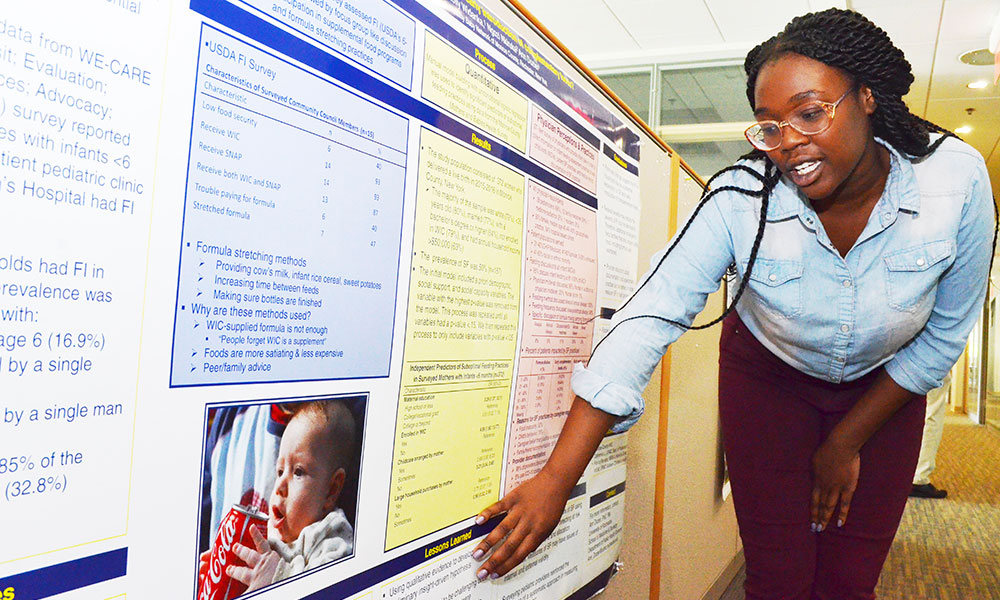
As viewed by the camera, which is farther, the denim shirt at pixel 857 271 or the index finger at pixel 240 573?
the denim shirt at pixel 857 271

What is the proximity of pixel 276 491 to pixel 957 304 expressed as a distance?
98cm

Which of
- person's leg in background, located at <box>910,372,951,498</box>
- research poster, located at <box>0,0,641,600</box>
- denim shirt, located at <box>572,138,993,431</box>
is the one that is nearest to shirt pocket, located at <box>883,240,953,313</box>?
denim shirt, located at <box>572,138,993,431</box>

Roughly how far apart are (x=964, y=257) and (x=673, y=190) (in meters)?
0.64

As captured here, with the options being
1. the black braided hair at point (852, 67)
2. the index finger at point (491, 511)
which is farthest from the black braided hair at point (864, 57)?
the index finger at point (491, 511)

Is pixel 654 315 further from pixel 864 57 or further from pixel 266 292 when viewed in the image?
pixel 266 292

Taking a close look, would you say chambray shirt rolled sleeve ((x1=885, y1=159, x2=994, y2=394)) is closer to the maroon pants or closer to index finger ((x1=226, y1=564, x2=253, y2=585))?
the maroon pants

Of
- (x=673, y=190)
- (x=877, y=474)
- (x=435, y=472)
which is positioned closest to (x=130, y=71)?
(x=435, y=472)

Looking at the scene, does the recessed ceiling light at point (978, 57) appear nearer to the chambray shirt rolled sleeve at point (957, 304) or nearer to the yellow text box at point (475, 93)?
the chambray shirt rolled sleeve at point (957, 304)

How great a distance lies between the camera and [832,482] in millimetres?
1115

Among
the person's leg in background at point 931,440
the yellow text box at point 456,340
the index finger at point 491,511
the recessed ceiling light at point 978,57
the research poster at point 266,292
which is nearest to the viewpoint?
the research poster at point 266,292

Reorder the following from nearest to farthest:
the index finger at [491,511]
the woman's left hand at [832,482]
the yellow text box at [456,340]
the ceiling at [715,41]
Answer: the yellow text box at [456,340]
the index finger at [491,511]
the woman's left hand at [832,482]
the ceiling at [715,41]

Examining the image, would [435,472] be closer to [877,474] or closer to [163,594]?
[163,594]

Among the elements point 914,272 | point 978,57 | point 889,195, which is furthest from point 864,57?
point 978,57

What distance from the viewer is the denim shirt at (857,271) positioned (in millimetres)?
976
